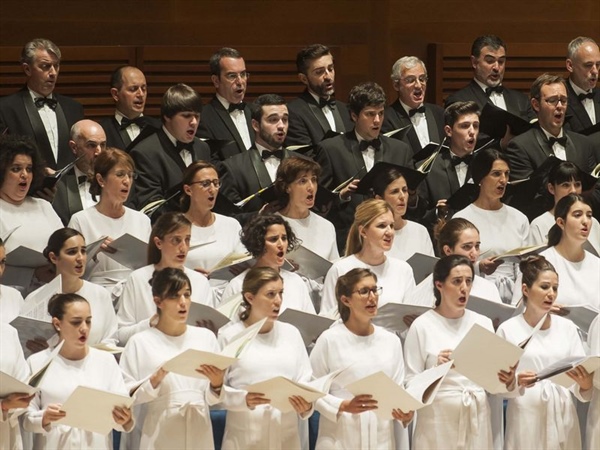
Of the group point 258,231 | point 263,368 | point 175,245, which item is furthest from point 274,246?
point 263,368

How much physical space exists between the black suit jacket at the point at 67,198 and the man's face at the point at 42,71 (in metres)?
0.58

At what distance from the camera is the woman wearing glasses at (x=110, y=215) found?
5719mm

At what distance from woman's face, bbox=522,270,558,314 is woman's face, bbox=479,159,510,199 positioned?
3.14 feet

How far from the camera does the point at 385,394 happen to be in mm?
4793

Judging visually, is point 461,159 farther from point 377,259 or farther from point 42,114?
point 42,114

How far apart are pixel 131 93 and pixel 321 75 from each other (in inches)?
38.6

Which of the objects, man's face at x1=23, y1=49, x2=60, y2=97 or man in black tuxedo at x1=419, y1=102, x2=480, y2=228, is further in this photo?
man in black tuxedo at x1=419, y1=102, x2=480, y2=228

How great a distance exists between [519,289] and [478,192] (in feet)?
2.63

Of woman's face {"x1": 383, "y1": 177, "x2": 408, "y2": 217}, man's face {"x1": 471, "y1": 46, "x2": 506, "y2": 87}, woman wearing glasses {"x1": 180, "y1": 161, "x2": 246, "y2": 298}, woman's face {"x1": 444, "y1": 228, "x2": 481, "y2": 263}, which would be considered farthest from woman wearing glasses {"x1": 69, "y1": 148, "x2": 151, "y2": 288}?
man's face {"x1": 471, "y1": 46, "x2": 506, "y2": 87}

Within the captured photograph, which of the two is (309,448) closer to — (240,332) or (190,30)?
(240,332)

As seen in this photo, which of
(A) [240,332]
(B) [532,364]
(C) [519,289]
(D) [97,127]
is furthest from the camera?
(D) [97,127]

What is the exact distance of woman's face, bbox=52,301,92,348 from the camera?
4859 millimetres

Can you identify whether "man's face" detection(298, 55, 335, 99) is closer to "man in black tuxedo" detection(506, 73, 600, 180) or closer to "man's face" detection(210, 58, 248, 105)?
"man's face" detection(210, 58, 248, 105)

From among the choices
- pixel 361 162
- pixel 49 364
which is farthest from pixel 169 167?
pixel 49 364
